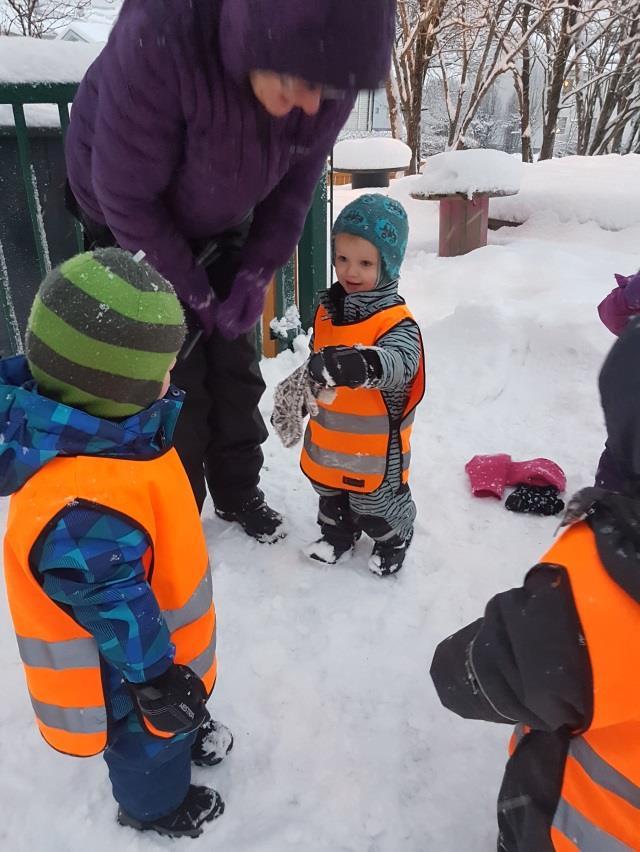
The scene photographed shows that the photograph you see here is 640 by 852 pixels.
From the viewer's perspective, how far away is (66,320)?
111 cm

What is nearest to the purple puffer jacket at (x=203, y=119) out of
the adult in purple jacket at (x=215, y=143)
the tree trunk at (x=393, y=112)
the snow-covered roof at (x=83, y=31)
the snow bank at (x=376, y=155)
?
the adult in purple jacket at (x=215, y=143)

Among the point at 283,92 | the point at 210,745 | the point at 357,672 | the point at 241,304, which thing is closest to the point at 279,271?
the point at 241,304

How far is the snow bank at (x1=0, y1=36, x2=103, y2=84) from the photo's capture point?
2.49 m

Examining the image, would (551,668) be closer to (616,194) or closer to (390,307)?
(390,307)

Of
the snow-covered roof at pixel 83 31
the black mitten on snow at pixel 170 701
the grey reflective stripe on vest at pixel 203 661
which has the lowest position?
the grey reflective stripe on vest at pixel 203 661

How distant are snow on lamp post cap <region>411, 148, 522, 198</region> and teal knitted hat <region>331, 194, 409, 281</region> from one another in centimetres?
451

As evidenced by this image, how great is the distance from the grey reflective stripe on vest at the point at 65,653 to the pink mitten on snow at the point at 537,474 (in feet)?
6.89

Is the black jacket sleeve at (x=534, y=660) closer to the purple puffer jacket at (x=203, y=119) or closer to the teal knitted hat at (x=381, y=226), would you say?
the purple puffer jacket at (x=203, y=119)

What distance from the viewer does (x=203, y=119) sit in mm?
1603

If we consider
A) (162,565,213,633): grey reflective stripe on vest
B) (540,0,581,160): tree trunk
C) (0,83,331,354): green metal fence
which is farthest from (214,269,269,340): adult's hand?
(540,0,581,160): tree trunk

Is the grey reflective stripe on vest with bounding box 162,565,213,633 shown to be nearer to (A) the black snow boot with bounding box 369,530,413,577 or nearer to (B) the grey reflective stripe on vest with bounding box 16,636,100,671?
(B) the grey reflective stripe on vest with bounding box 16,636,100,671

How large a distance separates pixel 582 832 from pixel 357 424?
4.34 feet

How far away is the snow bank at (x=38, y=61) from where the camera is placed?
2.49 meters

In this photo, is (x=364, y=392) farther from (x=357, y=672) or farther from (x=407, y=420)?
(x=357, y=672)
